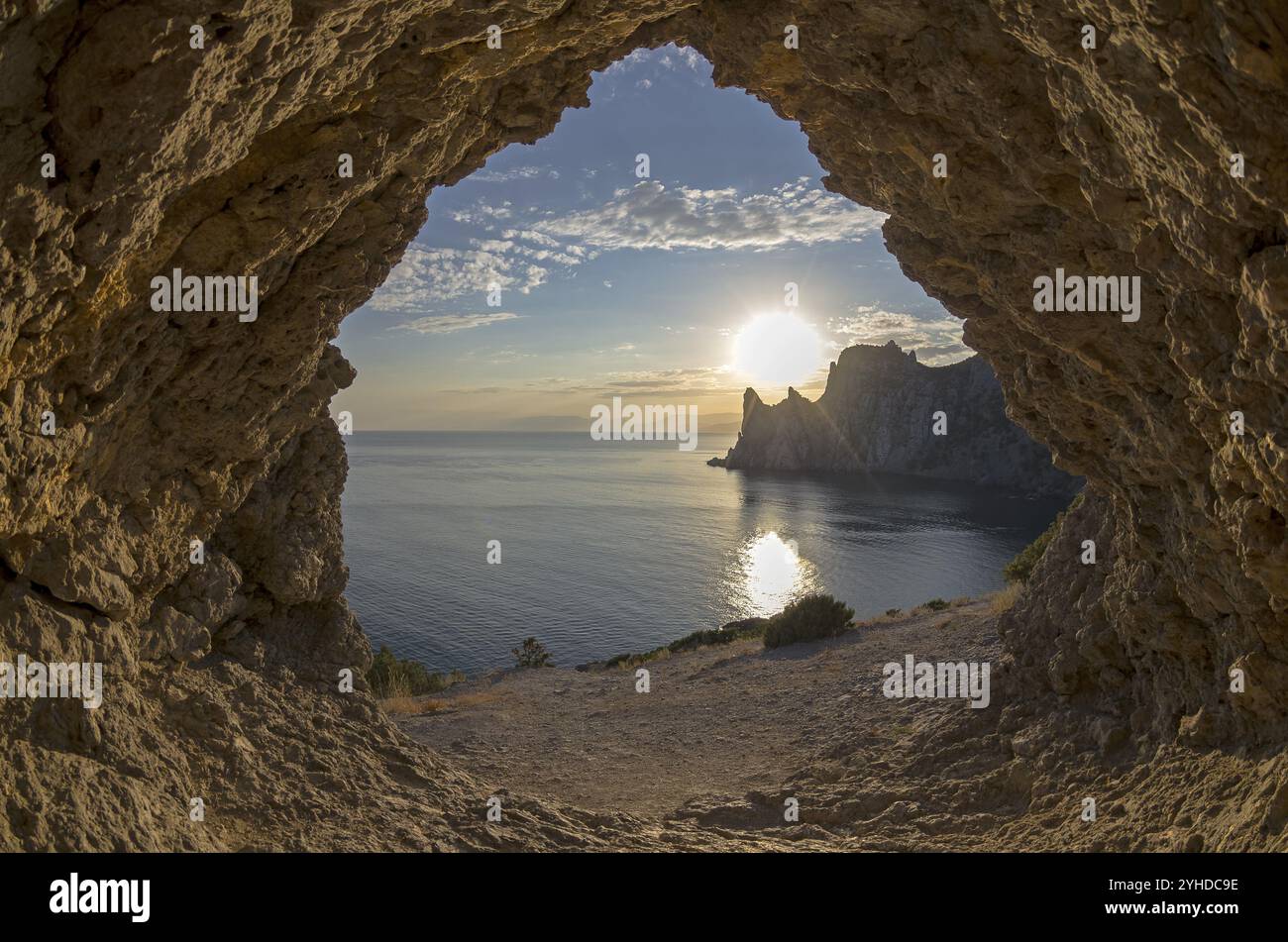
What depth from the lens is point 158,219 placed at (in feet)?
14.1

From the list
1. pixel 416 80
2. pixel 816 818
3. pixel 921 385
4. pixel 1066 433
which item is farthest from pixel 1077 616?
pixel 921 385

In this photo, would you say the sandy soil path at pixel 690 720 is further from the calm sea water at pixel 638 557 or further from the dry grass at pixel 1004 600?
the calm sea water at pixel 638 557

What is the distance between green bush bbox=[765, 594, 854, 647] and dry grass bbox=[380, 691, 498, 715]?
7.76 m

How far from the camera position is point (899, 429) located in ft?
351

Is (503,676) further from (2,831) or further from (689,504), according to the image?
(689,504)

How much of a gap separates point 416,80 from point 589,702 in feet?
41.9

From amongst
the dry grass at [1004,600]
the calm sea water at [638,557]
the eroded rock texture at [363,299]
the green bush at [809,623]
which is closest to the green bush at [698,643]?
the green bush at [809,623]

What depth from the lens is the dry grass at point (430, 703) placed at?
1401cm

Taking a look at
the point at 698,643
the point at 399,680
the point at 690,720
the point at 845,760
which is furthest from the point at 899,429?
the point at 845,760

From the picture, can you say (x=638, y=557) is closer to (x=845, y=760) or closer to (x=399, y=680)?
(x=399, y=680)

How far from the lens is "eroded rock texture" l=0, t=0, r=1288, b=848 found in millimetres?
3600

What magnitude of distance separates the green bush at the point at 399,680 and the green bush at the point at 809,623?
8795 mm

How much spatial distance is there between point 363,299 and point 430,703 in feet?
33.9

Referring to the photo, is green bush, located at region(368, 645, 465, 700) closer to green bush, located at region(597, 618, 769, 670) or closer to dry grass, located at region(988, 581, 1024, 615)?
green bush, located at region(597, 618, 769, 670)
